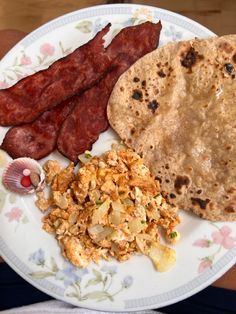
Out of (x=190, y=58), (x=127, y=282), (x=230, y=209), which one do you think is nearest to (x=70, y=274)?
(x=127, y=282)

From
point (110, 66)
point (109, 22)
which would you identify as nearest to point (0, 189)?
point (110, 66)

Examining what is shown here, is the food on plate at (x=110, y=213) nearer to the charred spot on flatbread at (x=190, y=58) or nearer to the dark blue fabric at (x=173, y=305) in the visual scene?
the dark blue fabric at (x=173, y=305)

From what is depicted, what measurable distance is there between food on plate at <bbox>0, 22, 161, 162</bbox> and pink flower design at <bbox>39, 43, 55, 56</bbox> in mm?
186

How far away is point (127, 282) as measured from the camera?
1.68 m

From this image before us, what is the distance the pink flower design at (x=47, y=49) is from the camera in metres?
1.82

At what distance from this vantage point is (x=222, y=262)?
5.47 ft

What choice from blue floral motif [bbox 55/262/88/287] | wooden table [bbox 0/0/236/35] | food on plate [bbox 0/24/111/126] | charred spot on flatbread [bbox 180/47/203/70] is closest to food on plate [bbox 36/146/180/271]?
blue floral motif [bbox 55/262/88/287]

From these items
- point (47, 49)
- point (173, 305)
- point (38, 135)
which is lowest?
point (173, 305)

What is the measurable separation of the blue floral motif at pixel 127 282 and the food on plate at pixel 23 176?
429mm

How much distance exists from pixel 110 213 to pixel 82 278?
0.24 metres

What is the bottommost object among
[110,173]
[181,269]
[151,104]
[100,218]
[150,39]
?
[181,269]

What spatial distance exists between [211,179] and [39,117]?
2.12 ft

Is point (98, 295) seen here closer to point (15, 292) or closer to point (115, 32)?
point (15, 292)

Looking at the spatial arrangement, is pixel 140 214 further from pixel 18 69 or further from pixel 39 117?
pixel 18 69
